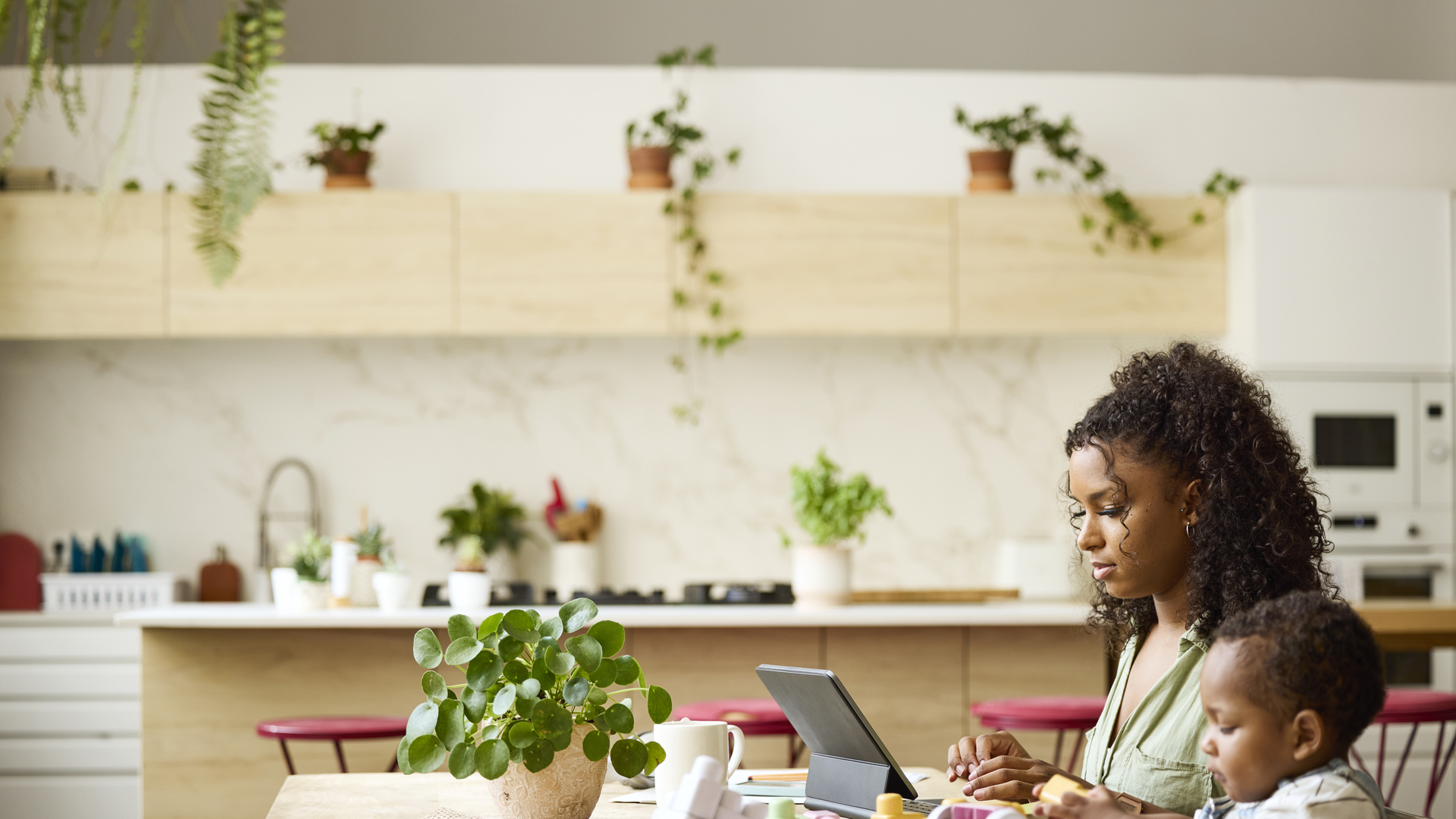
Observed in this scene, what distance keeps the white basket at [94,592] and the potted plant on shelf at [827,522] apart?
2101 millimetres

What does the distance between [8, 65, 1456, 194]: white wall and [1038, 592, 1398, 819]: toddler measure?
135 inches

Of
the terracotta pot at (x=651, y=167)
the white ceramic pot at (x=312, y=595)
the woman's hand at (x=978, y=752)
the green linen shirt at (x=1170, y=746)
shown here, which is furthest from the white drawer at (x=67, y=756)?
the green linen shirt at (x=1170, y=746)

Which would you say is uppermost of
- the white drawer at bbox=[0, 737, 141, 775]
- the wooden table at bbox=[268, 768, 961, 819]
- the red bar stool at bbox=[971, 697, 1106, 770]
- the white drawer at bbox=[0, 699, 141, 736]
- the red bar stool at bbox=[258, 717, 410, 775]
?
the wooden table at bbox=[268, 768, 961, 819]

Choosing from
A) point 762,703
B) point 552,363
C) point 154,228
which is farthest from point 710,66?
point 762,703

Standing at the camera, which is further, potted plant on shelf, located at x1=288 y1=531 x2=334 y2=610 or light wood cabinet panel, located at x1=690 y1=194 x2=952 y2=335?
light wood cabinet panel, located at x1=690 y1=194 x2=952 y2=335

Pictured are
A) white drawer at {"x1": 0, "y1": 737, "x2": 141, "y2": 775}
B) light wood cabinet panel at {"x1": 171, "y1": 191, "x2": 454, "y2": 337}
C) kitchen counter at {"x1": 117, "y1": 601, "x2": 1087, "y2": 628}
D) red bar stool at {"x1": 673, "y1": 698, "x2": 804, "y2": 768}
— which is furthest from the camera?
light wood cabinet panel at {"x1": 171, "y1": 191, "x2": 454, "y2": 337}

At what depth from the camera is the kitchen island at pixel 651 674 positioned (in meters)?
3.14

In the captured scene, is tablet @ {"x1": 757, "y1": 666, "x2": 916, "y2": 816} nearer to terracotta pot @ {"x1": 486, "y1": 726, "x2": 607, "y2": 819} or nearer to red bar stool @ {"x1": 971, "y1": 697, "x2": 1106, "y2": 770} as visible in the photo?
terracotta pot @ {"x1": 486, "y1": 726, "x2": 607, "y2": 819}

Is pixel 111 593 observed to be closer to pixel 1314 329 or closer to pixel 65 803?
pixel 65 803

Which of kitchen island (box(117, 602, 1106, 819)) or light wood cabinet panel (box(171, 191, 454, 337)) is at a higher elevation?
light wood cabinet panel (box(171, 191, 454, 337))

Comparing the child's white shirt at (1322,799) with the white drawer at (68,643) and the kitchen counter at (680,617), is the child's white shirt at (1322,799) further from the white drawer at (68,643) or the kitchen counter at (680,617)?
the white drawer at (68,643)

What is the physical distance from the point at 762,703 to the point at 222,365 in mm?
2408

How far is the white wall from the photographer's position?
427cm

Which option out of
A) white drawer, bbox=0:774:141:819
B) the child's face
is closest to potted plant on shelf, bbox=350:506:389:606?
white drawer, bbox=0:774:141:819
